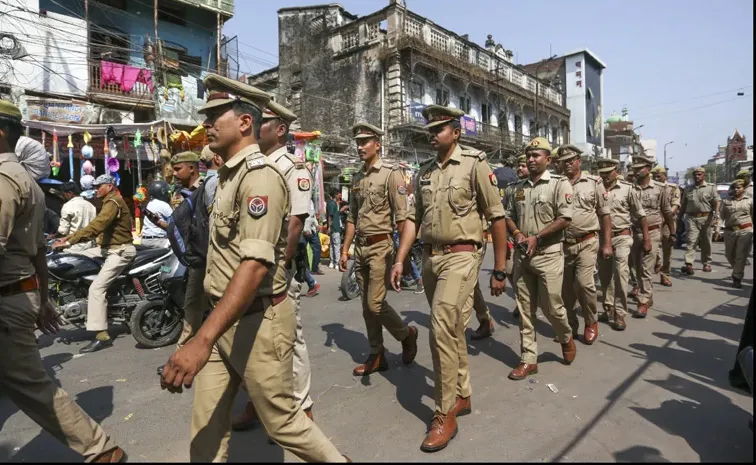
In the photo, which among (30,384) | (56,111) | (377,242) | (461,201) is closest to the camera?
(30,384)

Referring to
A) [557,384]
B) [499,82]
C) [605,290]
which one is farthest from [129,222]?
[499,82]

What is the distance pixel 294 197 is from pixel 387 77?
20.0m

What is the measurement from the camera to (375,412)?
3393 mm

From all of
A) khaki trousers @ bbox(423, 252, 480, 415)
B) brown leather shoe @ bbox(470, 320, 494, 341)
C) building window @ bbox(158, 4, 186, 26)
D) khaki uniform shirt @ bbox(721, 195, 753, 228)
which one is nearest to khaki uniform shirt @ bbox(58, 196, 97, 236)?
khaki trousers @ bbox(423, 252, 480, 415)

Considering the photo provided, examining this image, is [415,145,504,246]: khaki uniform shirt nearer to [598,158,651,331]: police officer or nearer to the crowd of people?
the crowd of people

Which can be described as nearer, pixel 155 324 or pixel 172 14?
pixel 155 324

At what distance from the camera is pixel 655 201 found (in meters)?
7.31

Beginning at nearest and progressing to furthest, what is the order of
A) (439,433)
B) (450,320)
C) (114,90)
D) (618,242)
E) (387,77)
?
(439,433), (450,320), (618,242), (114,90), (387,77)

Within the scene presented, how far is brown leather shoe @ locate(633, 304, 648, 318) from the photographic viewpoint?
6102 millimetres

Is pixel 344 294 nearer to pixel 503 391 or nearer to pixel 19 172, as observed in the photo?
pixel 503 391

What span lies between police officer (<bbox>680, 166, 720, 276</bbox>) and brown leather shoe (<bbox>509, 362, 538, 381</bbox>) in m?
7.10

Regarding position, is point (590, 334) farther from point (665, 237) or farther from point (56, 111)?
point (56, 111)

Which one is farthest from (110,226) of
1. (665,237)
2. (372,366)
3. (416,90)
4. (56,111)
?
(416,90)

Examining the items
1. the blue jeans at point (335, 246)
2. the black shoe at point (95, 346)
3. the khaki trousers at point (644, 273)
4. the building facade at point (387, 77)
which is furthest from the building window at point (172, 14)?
the khaki trousers at point (644, 273)
